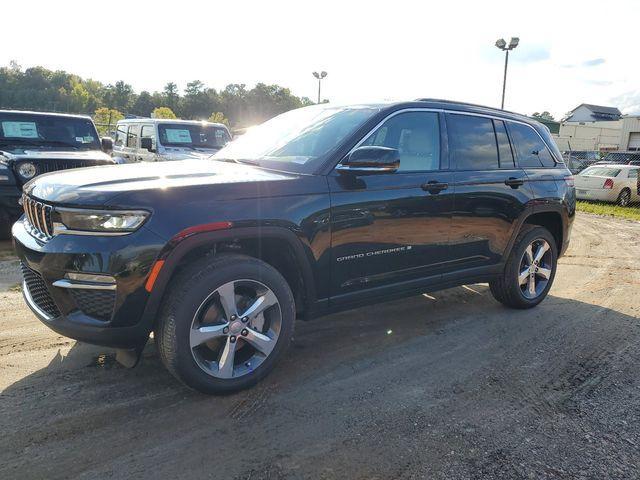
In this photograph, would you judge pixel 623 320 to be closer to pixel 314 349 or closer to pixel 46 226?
pixel 314 349

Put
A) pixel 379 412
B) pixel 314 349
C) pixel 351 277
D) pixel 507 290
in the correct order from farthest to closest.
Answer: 1. pixel 507 290
2. pixel 314 349
3. pixel 351 277
4. pixel 379 412

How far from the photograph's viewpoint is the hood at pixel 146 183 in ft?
8.57

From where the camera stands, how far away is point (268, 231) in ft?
9.70

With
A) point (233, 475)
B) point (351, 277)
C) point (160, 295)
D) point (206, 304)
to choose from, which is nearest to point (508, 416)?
point (351, 277)

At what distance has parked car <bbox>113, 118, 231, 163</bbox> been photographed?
10.9 metres

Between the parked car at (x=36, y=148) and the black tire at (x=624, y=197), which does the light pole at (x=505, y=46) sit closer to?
the black tire at (x=624, y=197)

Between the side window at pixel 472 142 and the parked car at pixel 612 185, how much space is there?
1357 cm

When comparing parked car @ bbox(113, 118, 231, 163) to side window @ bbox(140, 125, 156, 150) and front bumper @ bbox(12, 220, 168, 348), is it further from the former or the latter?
front bumper @ bbox(12, 220, 168, 348)

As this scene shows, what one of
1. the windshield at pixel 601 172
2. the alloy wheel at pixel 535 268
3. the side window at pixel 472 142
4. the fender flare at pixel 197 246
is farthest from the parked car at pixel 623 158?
the fender flare at pixel 197 246

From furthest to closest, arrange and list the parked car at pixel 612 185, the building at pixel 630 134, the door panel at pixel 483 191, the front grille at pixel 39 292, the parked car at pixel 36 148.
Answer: the building at pixel 630 134 < the parked car at pixel 612 185 < the parked car at pixel 36 148 < the door panel at pixel 483 191 < the front grille at pixel 39 292

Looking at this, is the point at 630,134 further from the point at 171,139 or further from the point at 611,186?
the point at 171,139

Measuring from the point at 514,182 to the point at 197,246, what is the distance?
10.1ft

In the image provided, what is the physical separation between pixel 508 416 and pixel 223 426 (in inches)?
66.9

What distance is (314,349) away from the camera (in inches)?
148
